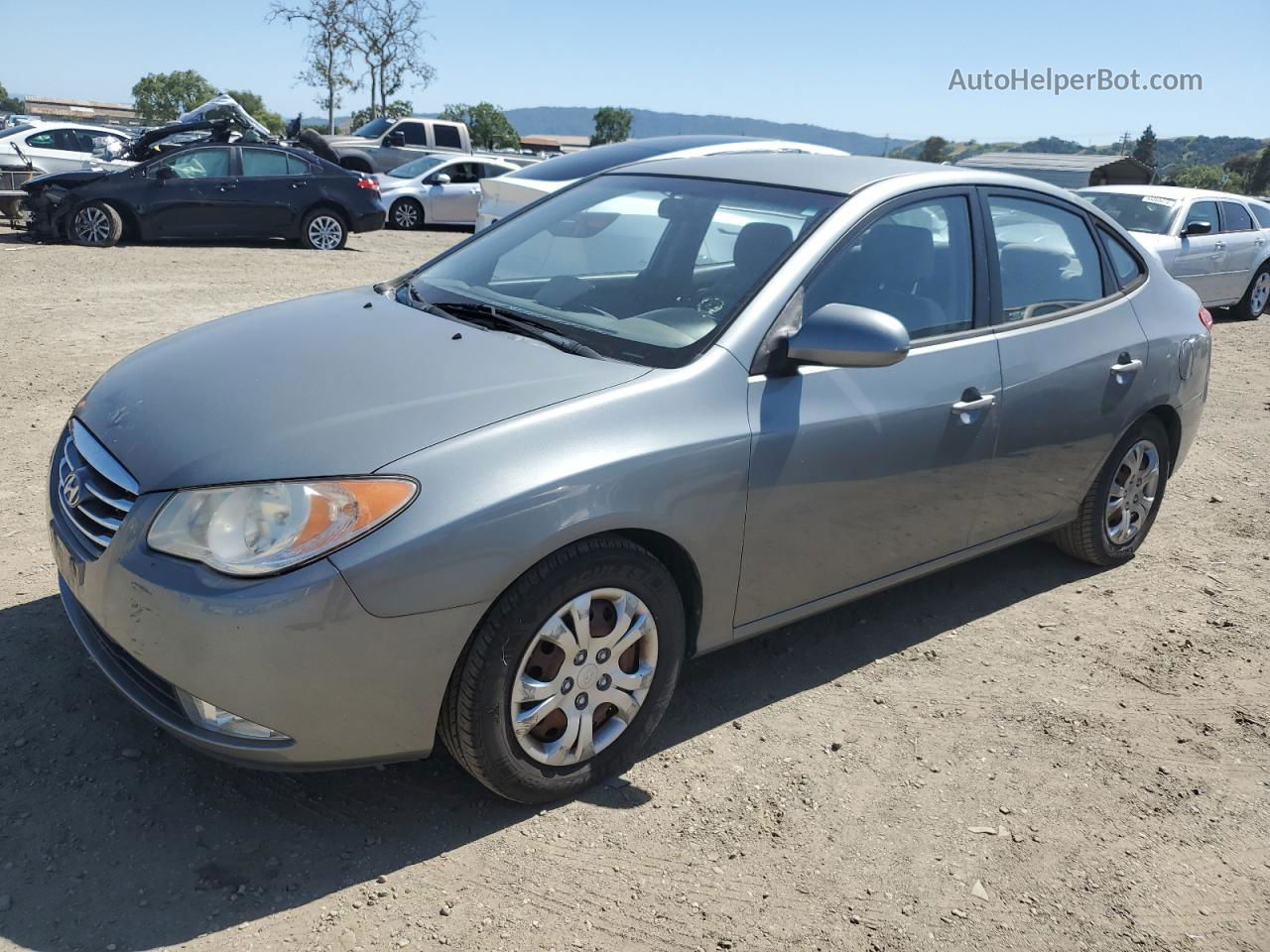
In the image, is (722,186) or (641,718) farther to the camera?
(722,186)

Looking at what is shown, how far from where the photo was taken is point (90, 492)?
283cm

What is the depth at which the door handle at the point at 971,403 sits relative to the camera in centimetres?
371

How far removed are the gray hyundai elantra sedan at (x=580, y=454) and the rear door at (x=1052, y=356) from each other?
15mm

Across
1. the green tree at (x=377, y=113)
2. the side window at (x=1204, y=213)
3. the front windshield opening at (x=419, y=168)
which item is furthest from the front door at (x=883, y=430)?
the green tree at (x=377, y=113)

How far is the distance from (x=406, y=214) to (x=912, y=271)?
1672 cm

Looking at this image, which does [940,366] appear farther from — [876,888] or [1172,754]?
[876,888]

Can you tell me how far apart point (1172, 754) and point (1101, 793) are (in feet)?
1.41

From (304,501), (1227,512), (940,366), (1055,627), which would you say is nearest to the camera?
(304,501)

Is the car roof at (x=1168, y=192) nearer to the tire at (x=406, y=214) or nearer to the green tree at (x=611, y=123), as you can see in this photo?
the tire at (x=406, y=214)

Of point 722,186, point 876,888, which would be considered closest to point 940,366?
point 722,186

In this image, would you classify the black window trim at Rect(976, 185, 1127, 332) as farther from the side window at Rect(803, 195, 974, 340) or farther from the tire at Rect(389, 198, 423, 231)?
the tire at Rect(389, 198, 423, 231)

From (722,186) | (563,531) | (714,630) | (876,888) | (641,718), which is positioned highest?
(722,186)

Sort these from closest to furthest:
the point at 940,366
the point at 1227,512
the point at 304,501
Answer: the point at 304,501, the point at 940,366, the point at 1227,512

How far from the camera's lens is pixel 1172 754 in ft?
11.7
